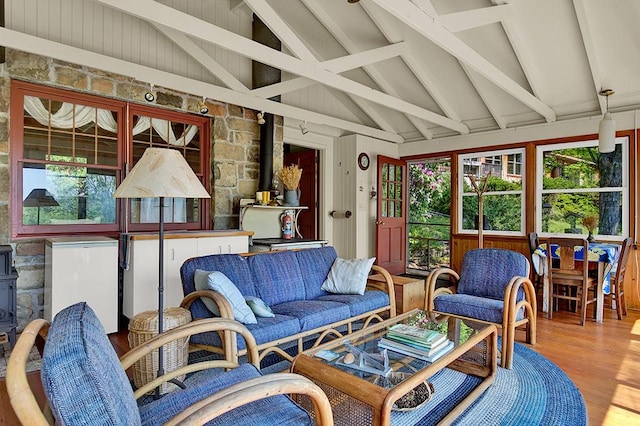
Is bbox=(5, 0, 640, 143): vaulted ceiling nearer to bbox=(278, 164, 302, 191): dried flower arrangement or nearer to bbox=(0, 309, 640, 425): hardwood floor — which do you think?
bbox=(278, 164, 302, 191): dried flower arrangement

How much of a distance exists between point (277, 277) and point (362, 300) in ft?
2.42

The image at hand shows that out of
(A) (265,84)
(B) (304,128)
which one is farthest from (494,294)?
(A) (265,84)

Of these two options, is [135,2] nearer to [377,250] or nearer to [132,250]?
[132,250]

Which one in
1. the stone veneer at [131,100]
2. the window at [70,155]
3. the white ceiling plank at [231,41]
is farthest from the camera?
the window at [70,155]

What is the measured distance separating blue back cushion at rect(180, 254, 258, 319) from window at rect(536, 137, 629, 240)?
182 inches

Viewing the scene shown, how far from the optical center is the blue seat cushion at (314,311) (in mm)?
2709

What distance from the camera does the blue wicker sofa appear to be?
7.92ft

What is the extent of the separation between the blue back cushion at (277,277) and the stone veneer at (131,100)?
6.08 feet

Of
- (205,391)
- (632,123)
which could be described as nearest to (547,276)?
(632,123)

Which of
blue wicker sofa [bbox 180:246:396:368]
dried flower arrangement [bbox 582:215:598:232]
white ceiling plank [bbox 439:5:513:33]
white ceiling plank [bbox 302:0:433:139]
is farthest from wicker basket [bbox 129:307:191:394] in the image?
dried flower arrangement [bbox 582:215:598:232]

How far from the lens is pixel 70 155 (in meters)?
3.85

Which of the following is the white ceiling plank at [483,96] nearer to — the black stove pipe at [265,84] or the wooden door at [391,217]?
the wooden door at [391,217]

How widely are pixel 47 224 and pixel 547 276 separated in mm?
5362

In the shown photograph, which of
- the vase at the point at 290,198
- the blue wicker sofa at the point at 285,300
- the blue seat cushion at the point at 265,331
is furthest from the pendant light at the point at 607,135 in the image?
the blue seat cushion at the point at 265,331
